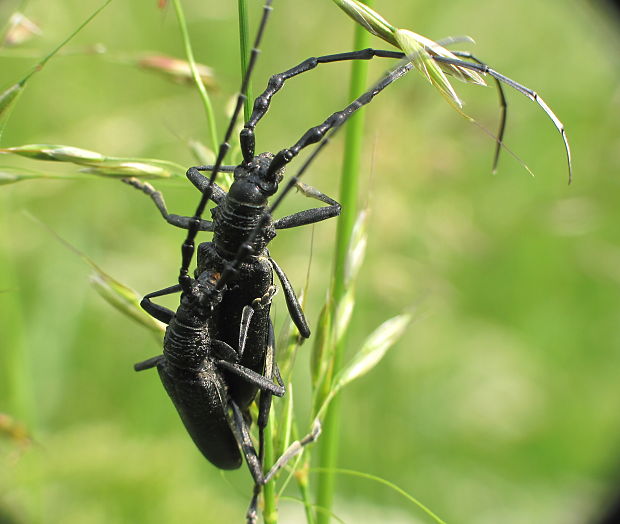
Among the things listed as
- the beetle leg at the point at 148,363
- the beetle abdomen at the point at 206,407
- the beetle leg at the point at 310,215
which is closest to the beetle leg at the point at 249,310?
the beetle abdomen at the point at 206,407

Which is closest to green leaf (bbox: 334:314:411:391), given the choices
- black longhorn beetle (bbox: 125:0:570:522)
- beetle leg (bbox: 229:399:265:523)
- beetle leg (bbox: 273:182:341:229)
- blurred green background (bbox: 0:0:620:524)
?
black longhorn beetle (bbox: 125:0:570:522)

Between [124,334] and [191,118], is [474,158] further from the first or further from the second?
[124,334]

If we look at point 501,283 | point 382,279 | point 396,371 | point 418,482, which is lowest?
point 418,482

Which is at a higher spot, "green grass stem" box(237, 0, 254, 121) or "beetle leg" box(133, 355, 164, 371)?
"green grass stem" box(237, 0, 254, 121)

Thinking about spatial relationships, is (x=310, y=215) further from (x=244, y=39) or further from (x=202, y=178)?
(x=244, y=39)

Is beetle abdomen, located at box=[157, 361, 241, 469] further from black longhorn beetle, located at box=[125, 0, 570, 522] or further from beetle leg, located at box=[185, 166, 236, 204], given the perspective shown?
beetle leg, located at box=[185, 166, 236, 204]

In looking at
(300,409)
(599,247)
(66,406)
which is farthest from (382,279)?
(66,406)
